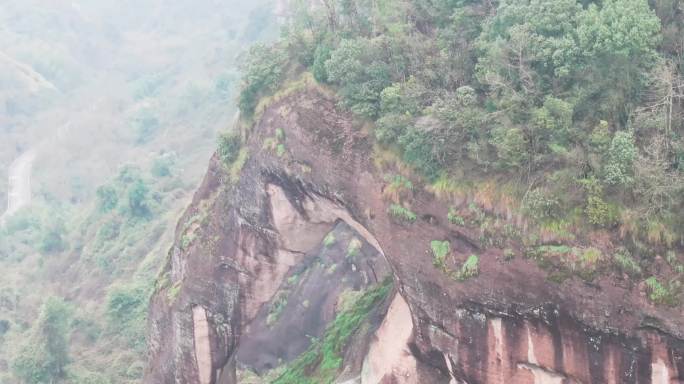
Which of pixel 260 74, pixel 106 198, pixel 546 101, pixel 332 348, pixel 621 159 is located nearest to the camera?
pixel 621 159

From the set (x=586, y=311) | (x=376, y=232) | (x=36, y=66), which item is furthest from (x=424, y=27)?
(x=36, y=66)

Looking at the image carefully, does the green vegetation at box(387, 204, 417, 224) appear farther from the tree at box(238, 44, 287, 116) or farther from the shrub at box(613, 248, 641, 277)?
the tree at box(238, 44, 287, 116)

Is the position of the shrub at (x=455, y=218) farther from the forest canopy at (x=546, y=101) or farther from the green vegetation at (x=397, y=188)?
the green vegetation at (x=397, y=188)

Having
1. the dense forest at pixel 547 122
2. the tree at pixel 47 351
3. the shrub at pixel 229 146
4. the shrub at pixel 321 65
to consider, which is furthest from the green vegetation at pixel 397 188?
the tree at pixel 47 351

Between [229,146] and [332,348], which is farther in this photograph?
[332,348]

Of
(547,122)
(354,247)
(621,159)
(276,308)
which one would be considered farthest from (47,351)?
(621,159)

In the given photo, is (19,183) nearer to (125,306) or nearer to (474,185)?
(125,306)
